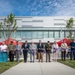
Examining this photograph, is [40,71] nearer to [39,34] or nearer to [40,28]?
[40,28]

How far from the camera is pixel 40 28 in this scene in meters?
96.4

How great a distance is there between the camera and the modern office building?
315 feet

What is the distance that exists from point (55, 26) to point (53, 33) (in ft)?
7.97

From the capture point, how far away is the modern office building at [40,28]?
96125 mm

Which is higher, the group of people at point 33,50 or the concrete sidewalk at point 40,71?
the group of people at point 33,50

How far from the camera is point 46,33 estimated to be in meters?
96.9

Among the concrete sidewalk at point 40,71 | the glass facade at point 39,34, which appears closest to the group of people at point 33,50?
the concrete sidewalk at point 40,71

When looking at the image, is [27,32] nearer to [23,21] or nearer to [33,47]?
[23,21]

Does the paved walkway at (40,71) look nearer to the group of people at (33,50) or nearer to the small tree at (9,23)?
the group of people at (33,50)

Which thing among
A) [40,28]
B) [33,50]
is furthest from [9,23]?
[40,28]

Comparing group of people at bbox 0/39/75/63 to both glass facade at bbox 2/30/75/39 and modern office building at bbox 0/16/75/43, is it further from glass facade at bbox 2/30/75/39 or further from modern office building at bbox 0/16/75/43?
glass facade at bbox 2/30/75/39

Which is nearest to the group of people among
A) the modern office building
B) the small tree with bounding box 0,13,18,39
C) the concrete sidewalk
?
the concrete sidewalk

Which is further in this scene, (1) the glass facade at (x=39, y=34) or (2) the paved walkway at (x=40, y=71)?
(1) the glass facade at (x=39, y=34)

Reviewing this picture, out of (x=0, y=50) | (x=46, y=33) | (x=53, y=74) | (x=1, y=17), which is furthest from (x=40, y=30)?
(x=53, y=74)
